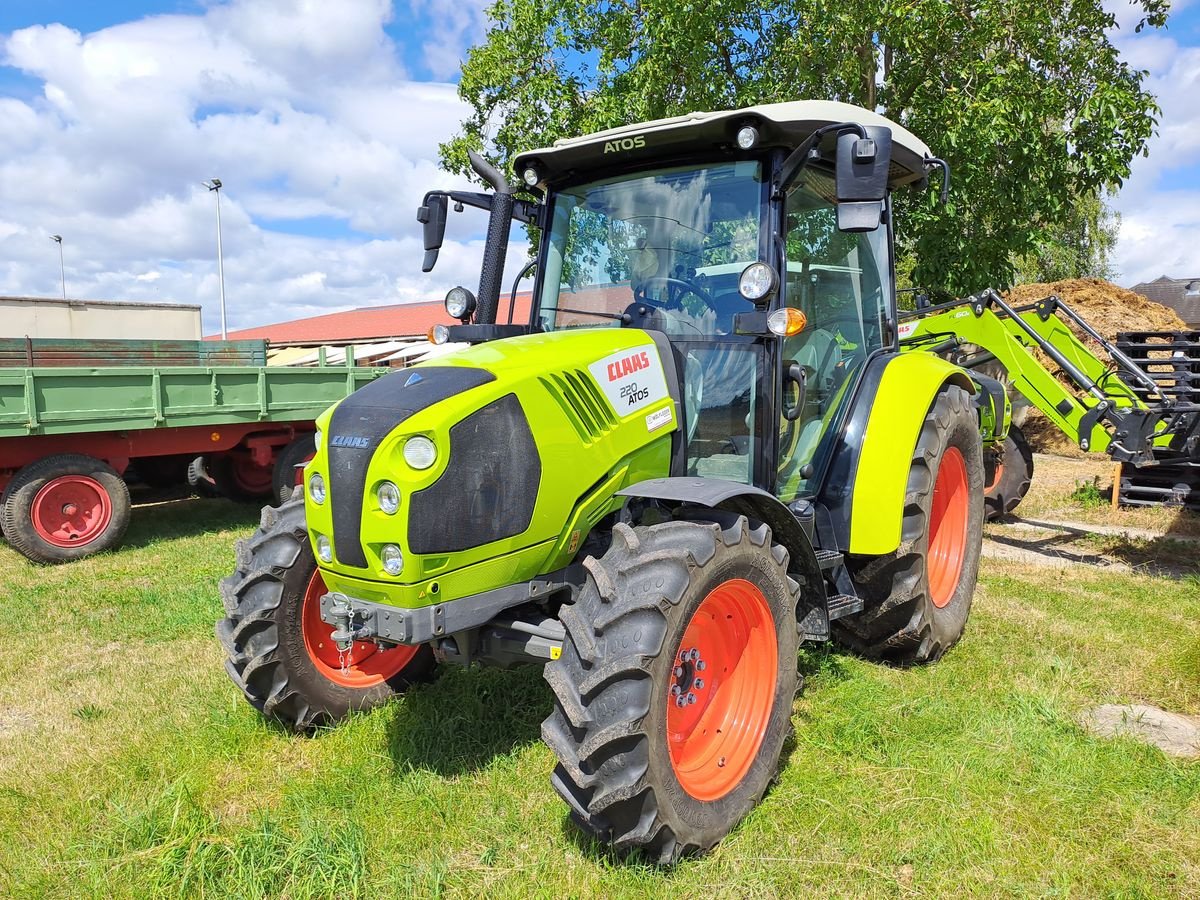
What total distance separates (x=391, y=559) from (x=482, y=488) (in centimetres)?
35

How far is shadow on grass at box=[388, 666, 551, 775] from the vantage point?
3.45 metres

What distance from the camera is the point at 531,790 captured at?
125 inches

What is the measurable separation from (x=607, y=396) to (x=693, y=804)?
1388mm

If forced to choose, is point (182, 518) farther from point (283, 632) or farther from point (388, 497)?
point (388, 497)

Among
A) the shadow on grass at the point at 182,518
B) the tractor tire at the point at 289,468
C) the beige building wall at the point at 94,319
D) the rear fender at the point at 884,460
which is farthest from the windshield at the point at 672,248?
the beige building wall at the point at 94,319

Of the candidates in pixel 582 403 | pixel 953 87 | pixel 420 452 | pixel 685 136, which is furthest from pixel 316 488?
pixel 953 87

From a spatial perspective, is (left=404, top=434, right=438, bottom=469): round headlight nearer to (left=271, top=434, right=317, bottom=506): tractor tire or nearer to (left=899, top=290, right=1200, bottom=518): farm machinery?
(left=899, top=290, right=1200, bottom=518): farm machinery

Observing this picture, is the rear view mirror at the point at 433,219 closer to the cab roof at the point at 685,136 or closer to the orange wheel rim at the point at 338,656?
the cab roof at the point at 685,136

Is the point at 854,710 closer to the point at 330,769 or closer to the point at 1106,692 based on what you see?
the point at 1106,692

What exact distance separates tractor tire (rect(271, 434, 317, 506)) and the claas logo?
19.6ft

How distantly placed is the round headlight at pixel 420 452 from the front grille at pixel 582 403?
1.58ft

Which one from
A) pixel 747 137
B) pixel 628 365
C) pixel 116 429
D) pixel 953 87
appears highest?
pixel 953 87

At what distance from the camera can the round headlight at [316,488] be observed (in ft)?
9.71

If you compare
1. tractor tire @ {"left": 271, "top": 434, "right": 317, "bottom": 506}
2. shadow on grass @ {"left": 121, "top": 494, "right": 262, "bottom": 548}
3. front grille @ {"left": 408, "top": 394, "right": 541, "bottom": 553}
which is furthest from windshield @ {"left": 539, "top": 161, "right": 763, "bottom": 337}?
shadow on grass @ {"left": 121, "top": 494, "right": 262, "bottom": 548}
